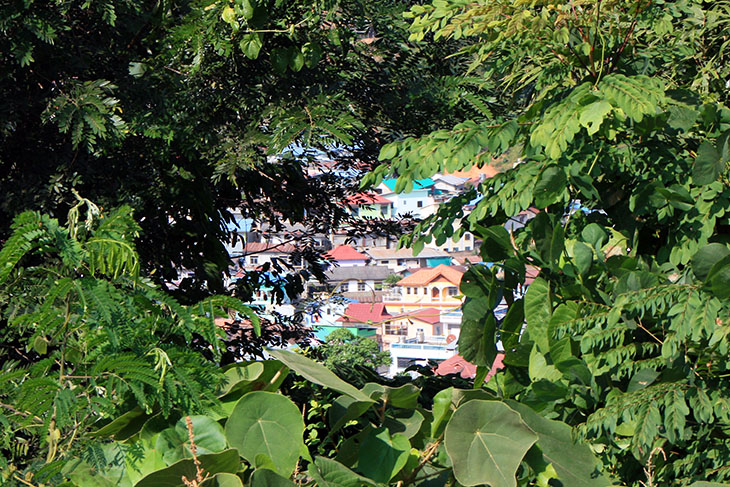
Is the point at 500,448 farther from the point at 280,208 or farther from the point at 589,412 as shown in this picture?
the point at 280,208

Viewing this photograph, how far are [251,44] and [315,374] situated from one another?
1.41 meters

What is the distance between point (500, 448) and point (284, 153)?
5.83ft

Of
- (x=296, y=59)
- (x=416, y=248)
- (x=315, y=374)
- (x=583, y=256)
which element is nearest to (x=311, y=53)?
(x=296, y=59)

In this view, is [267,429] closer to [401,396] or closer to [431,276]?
[401,396]

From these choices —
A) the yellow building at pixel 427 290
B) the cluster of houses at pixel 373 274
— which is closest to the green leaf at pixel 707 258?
the yellow building at pixel 427 290

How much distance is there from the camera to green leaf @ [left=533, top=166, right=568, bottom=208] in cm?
141

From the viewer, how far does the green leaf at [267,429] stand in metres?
0.99

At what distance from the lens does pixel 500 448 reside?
101cm

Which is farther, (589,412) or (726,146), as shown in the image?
(589,412)

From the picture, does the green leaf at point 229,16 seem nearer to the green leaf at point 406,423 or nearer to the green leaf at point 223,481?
the green leaf at point 406,423

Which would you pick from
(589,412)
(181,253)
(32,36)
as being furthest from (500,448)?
(181,253)

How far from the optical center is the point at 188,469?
900 millimetres

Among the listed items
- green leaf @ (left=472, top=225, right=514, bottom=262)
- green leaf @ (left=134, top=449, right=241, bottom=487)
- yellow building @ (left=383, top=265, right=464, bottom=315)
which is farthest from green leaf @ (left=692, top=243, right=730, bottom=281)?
yellow building @ (left=383, top=265, right=464, bottom=315)

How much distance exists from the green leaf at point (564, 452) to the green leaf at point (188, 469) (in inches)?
19.2
